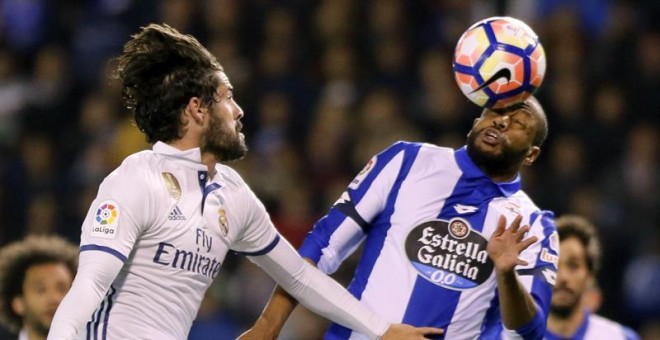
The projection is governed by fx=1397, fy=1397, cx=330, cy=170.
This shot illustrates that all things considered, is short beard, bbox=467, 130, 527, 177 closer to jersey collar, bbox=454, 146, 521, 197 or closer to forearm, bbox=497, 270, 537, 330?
jersey collar, bbox=454, 146, 521, 197

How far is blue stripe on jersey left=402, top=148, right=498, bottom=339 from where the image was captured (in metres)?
5.56

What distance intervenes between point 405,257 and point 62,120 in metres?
6.73

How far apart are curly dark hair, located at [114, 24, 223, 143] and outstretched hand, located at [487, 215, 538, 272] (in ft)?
3.82

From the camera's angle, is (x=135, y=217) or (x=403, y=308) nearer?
(x=135, y=217)

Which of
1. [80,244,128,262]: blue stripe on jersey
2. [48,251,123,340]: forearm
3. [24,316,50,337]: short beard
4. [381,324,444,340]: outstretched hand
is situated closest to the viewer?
[48,251,123,340]: forearm

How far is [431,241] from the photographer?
5.61m

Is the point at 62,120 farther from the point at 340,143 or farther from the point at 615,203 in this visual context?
the point at 615,203

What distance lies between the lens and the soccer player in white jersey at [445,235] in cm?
556

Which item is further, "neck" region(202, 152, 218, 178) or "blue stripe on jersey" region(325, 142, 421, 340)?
"blue stripe on jersey" region(325, 142, 421, 340)

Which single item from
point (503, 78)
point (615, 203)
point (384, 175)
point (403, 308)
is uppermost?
point (503, 78)

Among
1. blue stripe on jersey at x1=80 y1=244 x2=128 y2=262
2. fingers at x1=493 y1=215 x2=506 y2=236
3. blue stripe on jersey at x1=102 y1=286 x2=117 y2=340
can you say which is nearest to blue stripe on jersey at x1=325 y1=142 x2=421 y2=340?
fingers at x1=493 y1=215 x2=506 y2=236

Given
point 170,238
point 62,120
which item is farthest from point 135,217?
point 62,120

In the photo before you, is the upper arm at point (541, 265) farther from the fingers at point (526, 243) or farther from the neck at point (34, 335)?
the neck at point (34, 335)

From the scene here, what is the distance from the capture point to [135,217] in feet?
15.5
